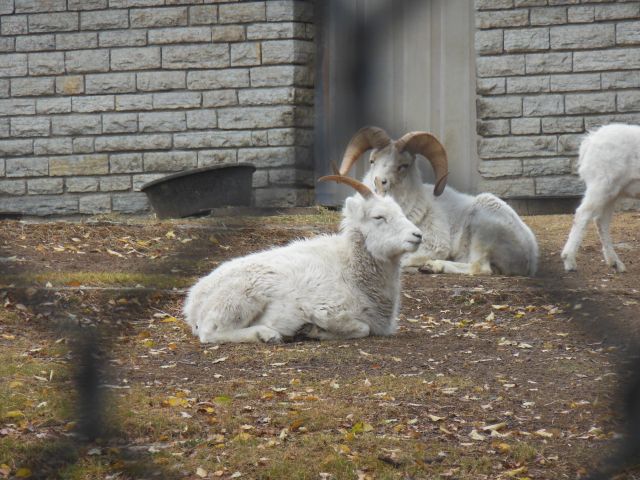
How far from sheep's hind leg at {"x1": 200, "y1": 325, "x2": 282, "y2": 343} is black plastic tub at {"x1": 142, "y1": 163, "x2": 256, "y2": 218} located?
151 inches

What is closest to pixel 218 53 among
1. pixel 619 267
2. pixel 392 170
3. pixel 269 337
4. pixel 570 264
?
pixel 269 337

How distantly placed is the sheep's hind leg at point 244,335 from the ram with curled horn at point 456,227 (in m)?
2.83

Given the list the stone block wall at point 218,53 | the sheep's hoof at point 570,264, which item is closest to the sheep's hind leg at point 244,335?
the stone block wall at point 218,53

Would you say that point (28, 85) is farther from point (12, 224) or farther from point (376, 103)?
point (12, 224)

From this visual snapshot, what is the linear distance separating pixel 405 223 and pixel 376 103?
651cm

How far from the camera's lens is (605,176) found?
32.9 ft

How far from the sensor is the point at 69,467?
4.59 m

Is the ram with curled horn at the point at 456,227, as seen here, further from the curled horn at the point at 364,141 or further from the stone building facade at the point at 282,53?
the curled horn at the point at 364,141

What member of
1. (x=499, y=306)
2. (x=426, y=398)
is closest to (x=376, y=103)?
(x=426, y=398)

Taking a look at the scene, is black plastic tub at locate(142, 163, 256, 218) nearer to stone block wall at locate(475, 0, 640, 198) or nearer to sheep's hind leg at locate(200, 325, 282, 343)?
stone block wall at locate(475, 0, 640, 198)

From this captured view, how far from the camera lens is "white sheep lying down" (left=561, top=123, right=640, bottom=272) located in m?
9.87

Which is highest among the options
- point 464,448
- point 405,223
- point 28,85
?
point 28,85

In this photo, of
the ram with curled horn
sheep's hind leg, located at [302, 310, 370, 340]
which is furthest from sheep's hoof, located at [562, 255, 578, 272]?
sheep's hind leg, located at [302, 310, 370, 340]

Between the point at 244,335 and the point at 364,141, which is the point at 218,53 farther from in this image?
the point at 244,335
